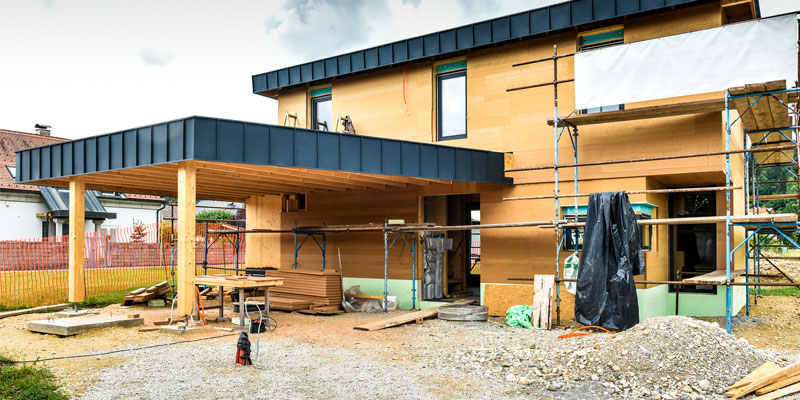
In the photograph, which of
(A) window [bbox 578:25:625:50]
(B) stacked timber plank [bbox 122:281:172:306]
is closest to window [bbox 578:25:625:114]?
(A) window [bbox 578:25:625:50]

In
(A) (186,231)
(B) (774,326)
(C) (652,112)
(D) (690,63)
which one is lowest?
(B) (774,326)

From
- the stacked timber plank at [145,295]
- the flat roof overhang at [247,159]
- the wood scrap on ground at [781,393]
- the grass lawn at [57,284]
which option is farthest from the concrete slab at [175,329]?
the wood scrap on ground at [781,393]

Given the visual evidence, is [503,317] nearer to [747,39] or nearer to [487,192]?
[487,192]

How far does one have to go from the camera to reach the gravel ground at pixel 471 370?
8070 millimetres

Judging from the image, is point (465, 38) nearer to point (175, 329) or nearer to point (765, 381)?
point (175, 329)

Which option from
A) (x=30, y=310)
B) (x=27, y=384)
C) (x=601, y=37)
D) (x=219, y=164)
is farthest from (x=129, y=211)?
(x=27, y=384)

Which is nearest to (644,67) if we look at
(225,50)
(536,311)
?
(536,311)

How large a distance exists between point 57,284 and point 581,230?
1690 cm

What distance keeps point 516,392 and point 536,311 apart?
20.0 ft

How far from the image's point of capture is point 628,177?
47.7 feet

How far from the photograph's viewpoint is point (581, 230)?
49.0 feet

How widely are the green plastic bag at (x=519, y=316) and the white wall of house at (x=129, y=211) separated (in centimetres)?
3294

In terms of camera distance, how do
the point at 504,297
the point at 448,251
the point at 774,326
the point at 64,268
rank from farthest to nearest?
1. the point at 64,268
2. the point at 448,251
3. the point at 504,297
4. the point at 774,326

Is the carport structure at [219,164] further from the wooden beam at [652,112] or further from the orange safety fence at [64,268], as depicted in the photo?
the orange safety fence at [64,268]
